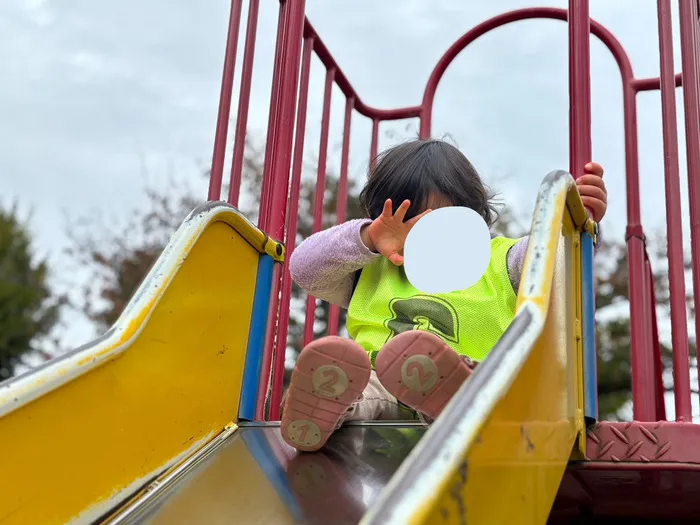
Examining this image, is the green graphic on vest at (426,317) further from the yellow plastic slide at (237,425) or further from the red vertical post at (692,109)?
the red vertical post at (692,109)

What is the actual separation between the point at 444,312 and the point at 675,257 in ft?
1.33

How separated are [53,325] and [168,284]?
1422 cm

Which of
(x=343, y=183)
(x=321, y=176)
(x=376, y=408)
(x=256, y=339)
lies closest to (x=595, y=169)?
(x=376, y=408)

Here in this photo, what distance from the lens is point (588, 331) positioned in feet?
3.88

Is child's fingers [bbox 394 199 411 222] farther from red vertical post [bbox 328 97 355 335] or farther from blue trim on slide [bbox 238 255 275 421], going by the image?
red vertical post [bbox 328 97 355 335]

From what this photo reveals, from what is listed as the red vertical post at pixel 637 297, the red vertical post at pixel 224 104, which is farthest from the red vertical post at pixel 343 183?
the red vertical post at pixel 637 297

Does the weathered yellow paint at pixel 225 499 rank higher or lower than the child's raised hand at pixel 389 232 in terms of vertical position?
lower

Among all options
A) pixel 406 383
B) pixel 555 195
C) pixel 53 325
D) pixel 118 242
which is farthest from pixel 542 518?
pixel 53 325

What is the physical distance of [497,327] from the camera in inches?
57.1

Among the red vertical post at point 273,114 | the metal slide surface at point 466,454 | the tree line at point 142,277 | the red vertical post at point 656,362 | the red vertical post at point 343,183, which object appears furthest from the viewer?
the tree line at point 142,277

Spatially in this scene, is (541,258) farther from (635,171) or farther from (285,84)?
(635,171)

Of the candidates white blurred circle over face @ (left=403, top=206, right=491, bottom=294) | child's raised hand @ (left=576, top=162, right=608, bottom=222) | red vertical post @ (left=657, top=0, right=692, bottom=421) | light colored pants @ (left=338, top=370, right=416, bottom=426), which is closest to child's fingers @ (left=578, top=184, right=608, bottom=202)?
child's raised hand @ (left=576, top=162, right=608, bottom=222)

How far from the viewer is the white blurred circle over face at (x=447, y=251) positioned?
1158mm

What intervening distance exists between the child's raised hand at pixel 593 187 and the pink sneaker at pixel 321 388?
486 millimetres
